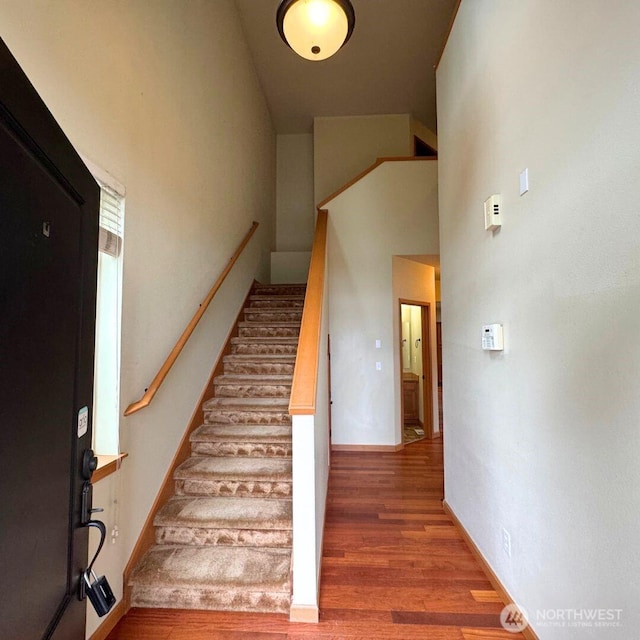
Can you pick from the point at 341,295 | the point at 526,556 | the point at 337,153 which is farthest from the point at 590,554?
the point at 337,153

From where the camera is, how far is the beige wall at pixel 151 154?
59.9 inches

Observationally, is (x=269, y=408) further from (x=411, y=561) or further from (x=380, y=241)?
(x=380, y=241)

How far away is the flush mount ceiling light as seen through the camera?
176 cm

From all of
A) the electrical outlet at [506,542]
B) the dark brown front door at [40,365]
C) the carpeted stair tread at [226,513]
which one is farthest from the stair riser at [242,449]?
the dark brown front door at [40,365]

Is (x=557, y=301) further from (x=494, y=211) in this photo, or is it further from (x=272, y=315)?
(x=272, y=315)

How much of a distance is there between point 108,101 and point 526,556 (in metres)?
3.10

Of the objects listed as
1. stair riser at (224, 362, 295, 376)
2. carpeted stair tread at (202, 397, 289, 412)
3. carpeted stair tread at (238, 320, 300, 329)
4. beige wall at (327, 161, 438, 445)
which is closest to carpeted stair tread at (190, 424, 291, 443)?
carpeted stair tread at (202, 397, 289, 412)

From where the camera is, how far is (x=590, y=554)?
4.12 feet

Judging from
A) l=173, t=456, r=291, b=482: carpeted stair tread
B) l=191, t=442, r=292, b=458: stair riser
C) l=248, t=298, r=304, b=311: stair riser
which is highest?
l=248, t=298, r=304, b=311: stair riser

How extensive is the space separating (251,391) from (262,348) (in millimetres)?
610

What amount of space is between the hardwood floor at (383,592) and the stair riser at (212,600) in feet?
0.11

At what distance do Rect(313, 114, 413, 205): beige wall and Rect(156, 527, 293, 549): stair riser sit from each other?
514cm

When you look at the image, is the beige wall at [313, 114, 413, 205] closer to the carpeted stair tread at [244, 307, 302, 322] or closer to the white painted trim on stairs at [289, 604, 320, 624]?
the carpeted stair tread at [244, 307, 302, 322]

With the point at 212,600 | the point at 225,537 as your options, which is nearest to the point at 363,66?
the point at 225,537
